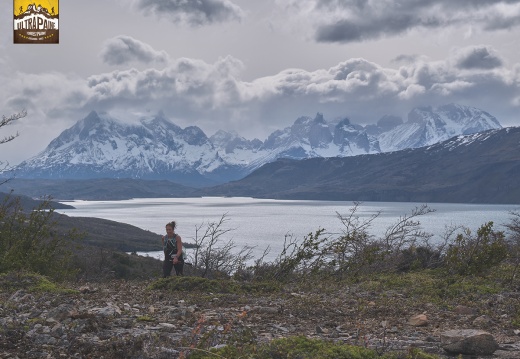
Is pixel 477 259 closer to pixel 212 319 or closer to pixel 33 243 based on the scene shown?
pixel 212 319

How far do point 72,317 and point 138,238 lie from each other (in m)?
135

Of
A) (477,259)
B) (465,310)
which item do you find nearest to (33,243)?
(465,310)

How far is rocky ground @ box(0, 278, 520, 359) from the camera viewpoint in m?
7.30

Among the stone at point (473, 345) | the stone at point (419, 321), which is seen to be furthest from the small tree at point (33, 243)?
the stone at point (473, 345)

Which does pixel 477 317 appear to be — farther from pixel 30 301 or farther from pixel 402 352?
pixel 30 301

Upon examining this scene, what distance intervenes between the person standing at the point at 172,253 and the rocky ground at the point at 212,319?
3.43 metres

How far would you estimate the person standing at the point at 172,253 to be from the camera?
1769 centimetres

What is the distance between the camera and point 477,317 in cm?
1037

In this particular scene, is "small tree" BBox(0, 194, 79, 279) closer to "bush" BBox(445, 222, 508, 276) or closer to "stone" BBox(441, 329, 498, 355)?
"bush" BBox(445, 222, 508, 276)

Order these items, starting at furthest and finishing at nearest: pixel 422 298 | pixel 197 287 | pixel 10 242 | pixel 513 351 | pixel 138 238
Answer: pixel 138 238, pixel 10 242, pixel 197 287, pixel 422 298, pixel 513 351

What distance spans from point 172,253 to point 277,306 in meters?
7.36

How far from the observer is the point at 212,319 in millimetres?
9500

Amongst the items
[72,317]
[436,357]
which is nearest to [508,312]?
[436,357]

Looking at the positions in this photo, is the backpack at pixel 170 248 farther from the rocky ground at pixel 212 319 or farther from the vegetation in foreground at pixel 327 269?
the rocky ground at pixel 212 319
